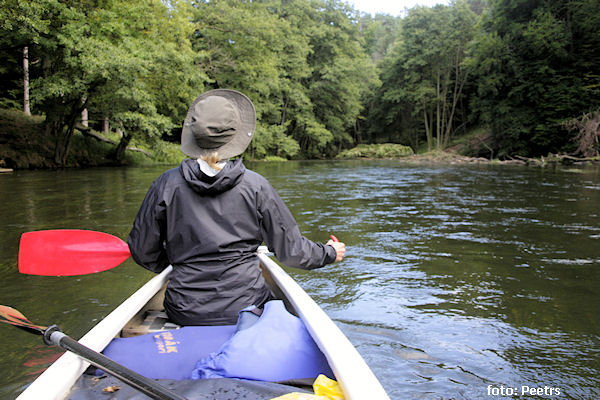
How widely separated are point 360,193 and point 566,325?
25.0ft

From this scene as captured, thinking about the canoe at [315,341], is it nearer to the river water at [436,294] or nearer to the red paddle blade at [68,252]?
the red paddle blade at [68,252]

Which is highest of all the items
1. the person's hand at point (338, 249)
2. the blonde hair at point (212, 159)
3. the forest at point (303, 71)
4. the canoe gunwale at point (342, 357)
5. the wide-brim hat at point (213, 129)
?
the forest at point (303, 71)

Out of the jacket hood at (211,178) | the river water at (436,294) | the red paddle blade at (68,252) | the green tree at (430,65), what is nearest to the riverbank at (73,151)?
the river water at (436,294)

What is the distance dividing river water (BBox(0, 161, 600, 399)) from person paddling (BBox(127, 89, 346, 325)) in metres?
0.99

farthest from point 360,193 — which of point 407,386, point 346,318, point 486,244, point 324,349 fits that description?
point 324,349

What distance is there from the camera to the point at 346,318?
3137mm

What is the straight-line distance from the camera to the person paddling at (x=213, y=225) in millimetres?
1902

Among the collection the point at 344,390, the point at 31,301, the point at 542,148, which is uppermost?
the point at 542,148

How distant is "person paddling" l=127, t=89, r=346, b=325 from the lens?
6.24 ft

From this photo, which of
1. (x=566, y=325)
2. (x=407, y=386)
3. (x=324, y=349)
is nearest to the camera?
(x=324, y=349)

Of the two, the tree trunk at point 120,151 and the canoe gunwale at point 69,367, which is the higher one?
the tree trunk at point 120,151

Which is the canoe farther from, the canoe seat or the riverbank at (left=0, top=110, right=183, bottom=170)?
the riverbank at (left=0, top=110, right=183, bottom=170)

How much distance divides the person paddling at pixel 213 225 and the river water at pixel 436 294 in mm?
989

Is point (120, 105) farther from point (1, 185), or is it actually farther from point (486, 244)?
point (486, 244)
